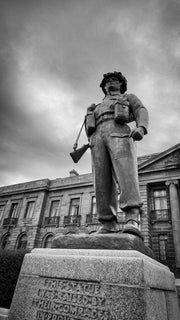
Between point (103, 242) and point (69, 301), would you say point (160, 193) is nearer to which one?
point (103, 242)

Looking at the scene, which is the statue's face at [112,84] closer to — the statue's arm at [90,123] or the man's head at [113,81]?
the man's head at [113,81]

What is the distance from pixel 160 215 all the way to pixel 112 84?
52.1ft

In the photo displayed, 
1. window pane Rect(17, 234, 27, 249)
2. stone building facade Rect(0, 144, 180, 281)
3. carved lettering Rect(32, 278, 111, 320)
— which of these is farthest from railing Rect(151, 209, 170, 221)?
carved lettering Rect(32, 278, 111, 320)

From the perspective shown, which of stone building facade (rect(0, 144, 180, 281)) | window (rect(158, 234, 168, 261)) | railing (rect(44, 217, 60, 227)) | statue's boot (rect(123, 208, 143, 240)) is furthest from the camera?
railing (rect(44, 217, 60, 227))

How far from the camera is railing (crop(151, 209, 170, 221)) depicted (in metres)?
17.0

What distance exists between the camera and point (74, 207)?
21.7 m

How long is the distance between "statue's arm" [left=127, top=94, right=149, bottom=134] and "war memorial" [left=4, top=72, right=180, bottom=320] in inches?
1.1

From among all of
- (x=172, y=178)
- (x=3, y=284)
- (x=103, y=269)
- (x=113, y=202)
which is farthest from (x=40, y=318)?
(x=172, y=178)

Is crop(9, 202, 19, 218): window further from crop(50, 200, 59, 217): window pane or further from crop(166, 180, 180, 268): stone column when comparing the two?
crop(166, 180, 180, 268): stone column

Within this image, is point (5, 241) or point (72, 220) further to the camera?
point (5, 241)

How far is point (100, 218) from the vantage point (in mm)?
2637

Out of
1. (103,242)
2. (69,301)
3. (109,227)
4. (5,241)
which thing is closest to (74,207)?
(5,241)

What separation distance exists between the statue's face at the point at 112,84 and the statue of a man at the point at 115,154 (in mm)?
113

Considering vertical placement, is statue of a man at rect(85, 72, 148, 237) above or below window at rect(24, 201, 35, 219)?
below
